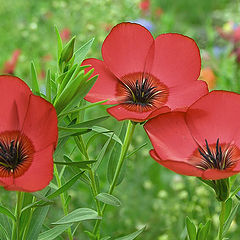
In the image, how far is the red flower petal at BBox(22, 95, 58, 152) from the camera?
484mm

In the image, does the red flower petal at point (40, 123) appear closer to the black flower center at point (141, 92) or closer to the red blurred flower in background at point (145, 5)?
the black flower center at point (141, 92)

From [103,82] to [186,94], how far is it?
0.10 meters

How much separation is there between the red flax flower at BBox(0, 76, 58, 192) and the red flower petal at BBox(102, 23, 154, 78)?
126mm

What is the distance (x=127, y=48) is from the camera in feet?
2.03

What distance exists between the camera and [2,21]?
2.59 m

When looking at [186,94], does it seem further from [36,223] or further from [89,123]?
[36,223]

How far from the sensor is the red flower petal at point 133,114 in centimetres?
52

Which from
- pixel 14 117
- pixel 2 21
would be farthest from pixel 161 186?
pixel 2 21

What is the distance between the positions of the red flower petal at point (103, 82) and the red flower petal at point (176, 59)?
0.18 feet

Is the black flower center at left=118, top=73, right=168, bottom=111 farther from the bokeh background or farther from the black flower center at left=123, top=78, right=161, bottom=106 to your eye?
the bokeh background

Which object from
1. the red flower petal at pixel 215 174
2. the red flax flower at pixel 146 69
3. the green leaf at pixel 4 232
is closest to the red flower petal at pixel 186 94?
the red flax flower at pixel 146 69

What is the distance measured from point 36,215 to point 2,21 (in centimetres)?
212

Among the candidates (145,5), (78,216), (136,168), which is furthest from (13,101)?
(145,5)

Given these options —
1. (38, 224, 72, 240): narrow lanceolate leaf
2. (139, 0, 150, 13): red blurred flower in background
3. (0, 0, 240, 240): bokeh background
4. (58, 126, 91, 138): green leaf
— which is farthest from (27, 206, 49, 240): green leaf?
(139, 0, 150, 13): red blurred flower in background
